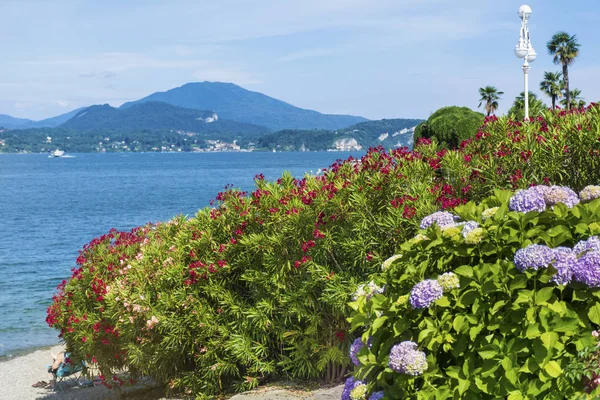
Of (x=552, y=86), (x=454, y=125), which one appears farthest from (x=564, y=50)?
(x=454, y=125)

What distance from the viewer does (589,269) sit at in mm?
3160

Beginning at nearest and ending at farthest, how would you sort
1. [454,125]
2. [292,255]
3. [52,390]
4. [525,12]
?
[292,255]
[52,390]
[525,12]
[454,125]

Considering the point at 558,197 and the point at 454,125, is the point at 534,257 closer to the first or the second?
the point at 558,197

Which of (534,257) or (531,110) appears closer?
(534,257)

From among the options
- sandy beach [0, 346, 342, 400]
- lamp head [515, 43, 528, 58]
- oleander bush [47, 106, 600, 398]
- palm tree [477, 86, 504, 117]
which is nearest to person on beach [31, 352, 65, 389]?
sandy beach [0, 346, 342, 400]

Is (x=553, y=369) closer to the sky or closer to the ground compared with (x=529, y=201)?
closer to the ground

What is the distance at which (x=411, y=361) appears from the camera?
11.1 feet

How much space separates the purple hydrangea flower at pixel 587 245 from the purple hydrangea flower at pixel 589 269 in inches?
2.0

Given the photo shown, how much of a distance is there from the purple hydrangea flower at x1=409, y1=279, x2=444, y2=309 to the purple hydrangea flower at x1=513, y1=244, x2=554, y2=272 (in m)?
0.41

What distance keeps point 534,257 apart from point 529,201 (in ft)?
1.92

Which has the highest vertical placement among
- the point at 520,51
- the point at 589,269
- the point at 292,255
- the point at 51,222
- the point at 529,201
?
the point at 520,51

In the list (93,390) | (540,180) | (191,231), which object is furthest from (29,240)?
(540,180)

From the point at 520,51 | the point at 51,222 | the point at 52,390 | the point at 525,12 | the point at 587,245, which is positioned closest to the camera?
the point at 587,245

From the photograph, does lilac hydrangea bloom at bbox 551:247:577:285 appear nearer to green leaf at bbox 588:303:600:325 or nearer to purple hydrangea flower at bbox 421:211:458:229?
green leaf at bbox 588:303:600:325
